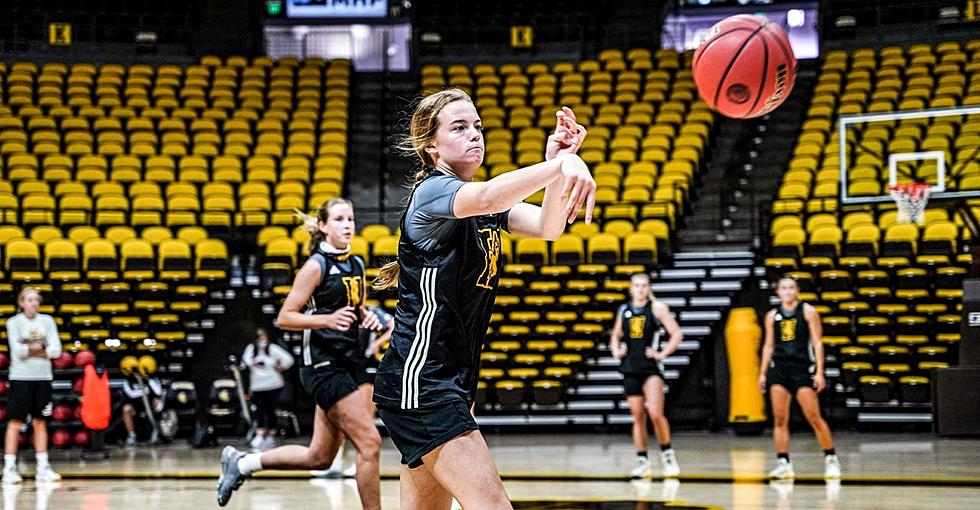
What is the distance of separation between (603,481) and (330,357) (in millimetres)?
3836

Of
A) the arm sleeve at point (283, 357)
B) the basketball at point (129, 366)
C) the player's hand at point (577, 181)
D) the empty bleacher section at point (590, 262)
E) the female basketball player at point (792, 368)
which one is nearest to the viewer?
the player's hand at point (577, 181)

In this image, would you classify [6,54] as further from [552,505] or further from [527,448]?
[552,505]

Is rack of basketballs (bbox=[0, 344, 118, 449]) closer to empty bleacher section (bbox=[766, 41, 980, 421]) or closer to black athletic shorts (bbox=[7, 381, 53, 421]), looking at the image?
black athletic shorts (bbox=[7, 381, 53, 421])

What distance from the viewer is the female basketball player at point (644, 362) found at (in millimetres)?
9758

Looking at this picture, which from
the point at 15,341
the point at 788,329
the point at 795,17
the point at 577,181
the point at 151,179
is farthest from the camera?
the point at 795,17

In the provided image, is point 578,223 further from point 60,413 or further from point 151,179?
point 60,413

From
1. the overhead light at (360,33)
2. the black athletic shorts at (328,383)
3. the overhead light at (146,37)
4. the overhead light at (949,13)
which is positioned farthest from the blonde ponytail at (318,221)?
the overhead light at (949,13)

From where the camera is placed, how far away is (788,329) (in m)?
9.71

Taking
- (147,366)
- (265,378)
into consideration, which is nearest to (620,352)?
(265,378)

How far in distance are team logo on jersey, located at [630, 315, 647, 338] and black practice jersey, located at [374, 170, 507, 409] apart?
6.74m

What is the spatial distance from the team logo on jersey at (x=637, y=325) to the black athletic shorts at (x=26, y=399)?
212 inches

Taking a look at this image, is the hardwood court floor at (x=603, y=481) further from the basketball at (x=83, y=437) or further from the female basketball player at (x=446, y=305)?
→ the female basketball player at (x=446, y=305)

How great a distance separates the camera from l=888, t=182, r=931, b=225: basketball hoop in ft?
43.1

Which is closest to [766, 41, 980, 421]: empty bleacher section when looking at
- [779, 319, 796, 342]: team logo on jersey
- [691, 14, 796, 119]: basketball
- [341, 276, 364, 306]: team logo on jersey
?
[779, 319, 796, 342]: team logo on jersey
